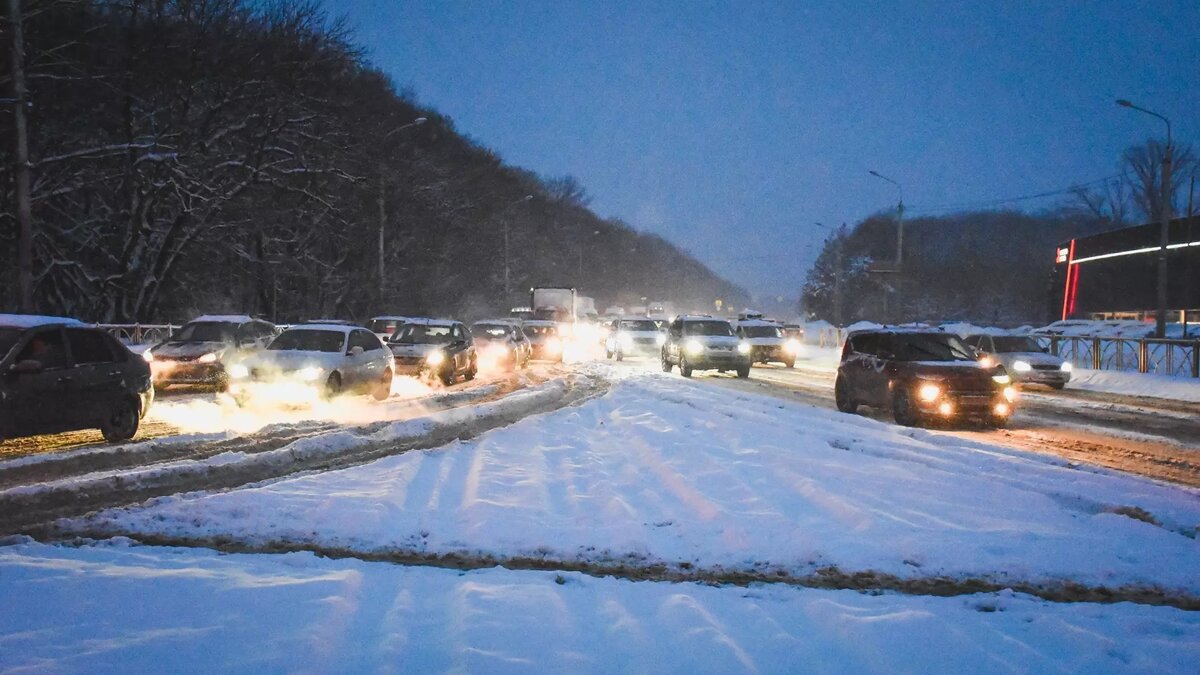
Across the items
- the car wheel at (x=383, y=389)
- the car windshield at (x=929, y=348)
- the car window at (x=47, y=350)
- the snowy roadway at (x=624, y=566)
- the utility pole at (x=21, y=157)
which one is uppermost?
the utility pole at (x=21, y=157)

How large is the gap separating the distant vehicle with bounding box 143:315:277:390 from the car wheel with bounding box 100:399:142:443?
7.27 m

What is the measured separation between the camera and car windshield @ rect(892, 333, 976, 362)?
14.5 metres

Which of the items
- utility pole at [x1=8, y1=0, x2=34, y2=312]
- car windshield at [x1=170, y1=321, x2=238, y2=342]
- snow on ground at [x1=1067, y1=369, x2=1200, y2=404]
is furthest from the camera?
snow on ground at [x1=1067, y1=369, x2=1200, y2=404]

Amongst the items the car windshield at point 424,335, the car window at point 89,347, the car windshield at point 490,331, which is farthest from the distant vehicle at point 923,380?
the car windshield at point 490,331

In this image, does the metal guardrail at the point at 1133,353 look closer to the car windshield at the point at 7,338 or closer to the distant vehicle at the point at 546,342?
the distant vehicle at the point at 546,342

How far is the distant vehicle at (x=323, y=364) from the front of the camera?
15203 millimetres

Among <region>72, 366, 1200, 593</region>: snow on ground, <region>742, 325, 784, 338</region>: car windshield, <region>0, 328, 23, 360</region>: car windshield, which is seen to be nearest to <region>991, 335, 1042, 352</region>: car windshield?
<region>742, 325, 784, 338</region>: car windshield

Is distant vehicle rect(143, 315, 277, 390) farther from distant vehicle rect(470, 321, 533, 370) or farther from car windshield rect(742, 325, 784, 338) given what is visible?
car windshield rect(742, 325, 784, 338)

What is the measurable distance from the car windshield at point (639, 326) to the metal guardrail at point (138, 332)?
59.2 feet

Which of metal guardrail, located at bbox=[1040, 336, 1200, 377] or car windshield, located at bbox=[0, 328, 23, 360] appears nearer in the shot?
car windshield, located at bbox=[0, 328, 23, 360]

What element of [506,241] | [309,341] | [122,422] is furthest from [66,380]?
[506,241]

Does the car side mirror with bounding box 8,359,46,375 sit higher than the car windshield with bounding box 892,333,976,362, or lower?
lower

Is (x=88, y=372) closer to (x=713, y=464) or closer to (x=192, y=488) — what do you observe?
(x=192, y=488)

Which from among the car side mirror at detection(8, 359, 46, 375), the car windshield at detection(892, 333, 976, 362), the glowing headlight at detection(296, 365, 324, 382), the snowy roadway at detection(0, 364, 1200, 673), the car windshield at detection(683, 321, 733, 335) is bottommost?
the snowy roadway at detection(0, 364, 1200, 673)
